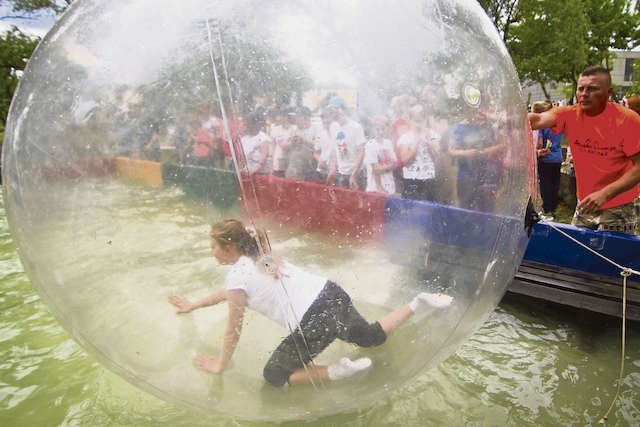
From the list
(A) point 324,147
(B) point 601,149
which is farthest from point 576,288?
(A) point 324,147

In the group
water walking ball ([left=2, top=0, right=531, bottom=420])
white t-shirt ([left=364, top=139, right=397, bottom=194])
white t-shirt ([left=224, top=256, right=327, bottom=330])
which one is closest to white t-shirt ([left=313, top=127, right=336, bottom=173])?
water walking ball ([left=2, top=0, right=531, bottom=420])

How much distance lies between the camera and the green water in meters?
2.48

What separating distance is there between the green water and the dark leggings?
869mm

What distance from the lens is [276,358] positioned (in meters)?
1.70

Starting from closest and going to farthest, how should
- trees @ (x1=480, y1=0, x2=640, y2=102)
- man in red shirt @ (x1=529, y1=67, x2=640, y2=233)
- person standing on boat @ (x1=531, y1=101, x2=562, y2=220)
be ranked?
man in red shirt @ (x1=529, y1=67, x2=640, y2=233) < person standing on boat @ (x1=531, y1=101, x2=562, y2=220) < trees @ (x1=480, y1=0, x2=640, y2=102)

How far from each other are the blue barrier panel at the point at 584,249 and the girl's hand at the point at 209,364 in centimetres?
288

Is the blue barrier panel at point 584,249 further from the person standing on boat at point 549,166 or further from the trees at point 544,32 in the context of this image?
the trees at point 544,32

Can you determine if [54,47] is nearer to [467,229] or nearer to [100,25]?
[100,25]

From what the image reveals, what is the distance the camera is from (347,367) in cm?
177

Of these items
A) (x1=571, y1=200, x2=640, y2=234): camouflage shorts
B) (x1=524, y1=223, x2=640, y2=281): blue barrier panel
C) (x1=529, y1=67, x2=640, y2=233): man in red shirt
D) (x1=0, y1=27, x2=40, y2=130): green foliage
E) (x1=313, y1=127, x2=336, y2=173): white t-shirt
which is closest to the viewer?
(x1=313, y1=127, x2=336, y2=173): white t-shirt

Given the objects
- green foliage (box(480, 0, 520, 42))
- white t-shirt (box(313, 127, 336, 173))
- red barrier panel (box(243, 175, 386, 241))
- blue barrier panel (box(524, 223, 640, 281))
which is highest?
green foliage (box(480, 0, 520, 42))

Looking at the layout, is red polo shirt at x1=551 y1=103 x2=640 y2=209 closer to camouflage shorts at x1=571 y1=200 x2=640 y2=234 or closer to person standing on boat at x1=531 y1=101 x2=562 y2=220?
camouflage shorts at x1=571 y1=200 x2=640 y2=234

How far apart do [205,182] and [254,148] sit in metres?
0.21

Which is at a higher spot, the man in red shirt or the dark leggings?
the man in red shirt
